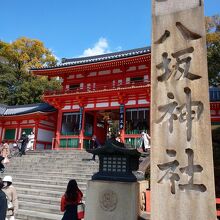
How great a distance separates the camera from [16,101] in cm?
2922

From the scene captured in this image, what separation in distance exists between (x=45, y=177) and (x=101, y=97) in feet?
24.9

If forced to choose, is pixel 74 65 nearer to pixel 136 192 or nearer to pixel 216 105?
pixel 216 105

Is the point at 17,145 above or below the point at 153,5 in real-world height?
below

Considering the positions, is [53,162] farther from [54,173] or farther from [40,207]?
[40,207]

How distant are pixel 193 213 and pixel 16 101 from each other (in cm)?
2912

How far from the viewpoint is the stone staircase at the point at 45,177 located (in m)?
6.80

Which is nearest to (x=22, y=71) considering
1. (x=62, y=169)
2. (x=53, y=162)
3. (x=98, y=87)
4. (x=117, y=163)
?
(x=98, y=87)

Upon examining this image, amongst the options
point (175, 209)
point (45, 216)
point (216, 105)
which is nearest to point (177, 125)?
point (175, 209)

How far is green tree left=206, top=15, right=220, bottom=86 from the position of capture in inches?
733

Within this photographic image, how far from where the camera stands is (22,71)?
31.5 meters

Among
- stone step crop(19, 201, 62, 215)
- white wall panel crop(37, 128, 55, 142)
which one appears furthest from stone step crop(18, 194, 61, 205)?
white wall panel crop(37, 128, 55, 142)

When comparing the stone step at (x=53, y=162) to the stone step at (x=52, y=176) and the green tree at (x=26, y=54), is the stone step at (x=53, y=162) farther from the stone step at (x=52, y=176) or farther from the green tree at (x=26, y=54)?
the green tree at (x=26, y=54)

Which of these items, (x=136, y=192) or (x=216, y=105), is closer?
(x=136, y=192)

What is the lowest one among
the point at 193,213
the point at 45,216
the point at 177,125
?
the point at 45,216
